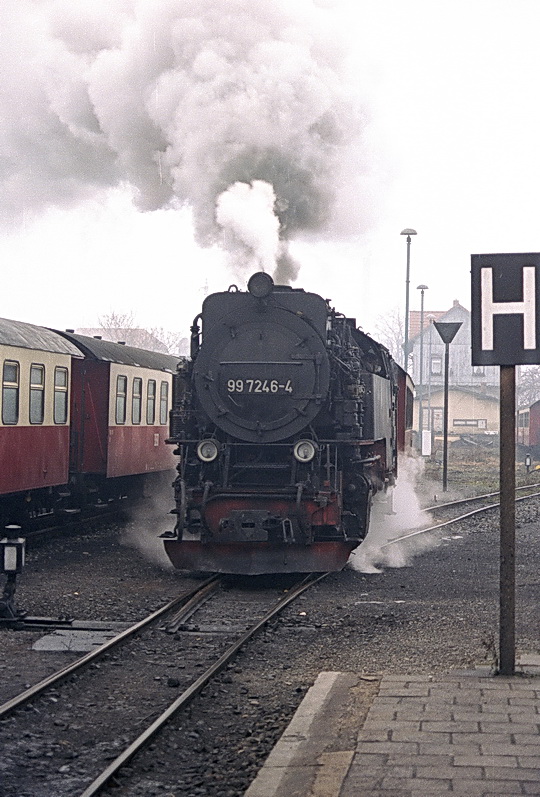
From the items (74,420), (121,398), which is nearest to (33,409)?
(74,420)

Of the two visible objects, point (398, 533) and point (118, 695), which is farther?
point (398, 533)

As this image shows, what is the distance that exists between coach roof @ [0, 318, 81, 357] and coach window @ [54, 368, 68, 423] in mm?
329

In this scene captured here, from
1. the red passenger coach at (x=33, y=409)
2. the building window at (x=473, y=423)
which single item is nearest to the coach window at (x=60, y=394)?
the red passenger coach at (x=33, y=409)

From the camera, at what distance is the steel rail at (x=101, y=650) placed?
6.28m

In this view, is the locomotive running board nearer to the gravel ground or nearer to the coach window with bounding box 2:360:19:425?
the gravel ground

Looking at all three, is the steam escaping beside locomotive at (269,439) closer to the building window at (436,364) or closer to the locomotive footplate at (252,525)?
the locomotive footplate at (252,525)

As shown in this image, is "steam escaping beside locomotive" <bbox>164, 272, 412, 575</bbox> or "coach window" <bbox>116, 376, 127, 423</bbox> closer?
"steam escaping beside locomotive" <bbox>164, 272, 412, 575</bbox>

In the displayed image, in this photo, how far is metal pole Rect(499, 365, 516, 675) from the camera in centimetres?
652

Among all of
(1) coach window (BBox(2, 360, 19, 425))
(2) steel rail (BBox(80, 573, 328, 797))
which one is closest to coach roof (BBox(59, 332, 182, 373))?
(1) coach window (BBox(2, 360, 19, 425))

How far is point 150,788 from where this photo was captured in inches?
198

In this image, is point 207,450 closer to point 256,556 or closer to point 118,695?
point 256,556

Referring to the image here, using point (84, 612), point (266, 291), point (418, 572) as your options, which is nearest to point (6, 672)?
point (84, 612)

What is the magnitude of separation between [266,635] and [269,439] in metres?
3.07

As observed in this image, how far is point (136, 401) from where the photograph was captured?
18.5 m
